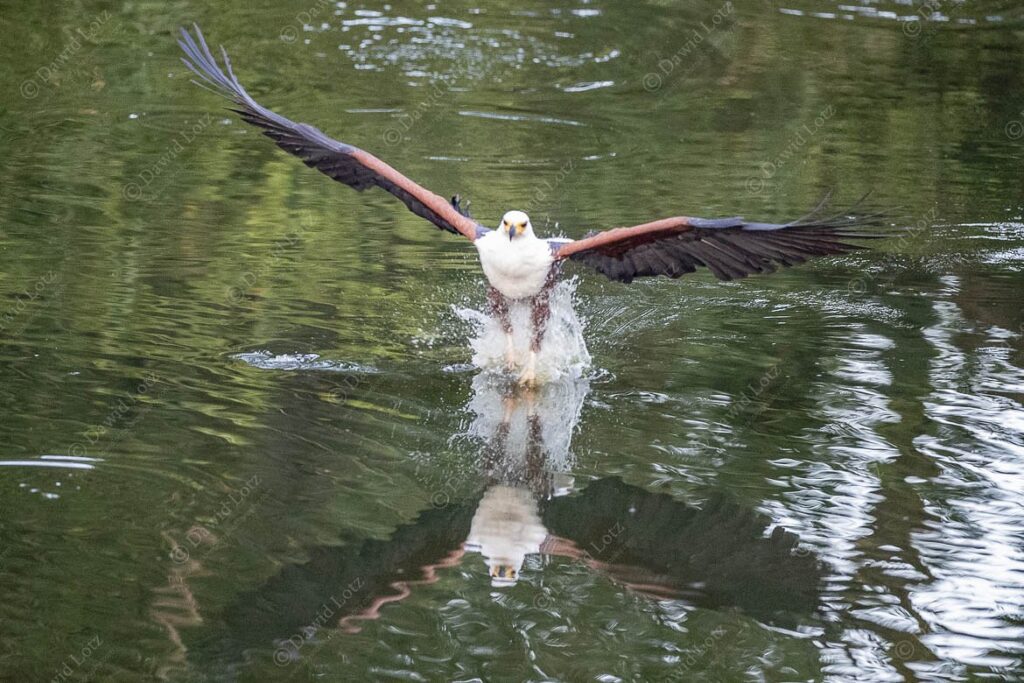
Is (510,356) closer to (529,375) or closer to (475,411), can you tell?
(529,375)

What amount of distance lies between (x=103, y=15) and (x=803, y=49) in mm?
8678

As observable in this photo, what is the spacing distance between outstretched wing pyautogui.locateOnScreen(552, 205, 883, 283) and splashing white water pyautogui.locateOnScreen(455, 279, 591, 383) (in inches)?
20.7

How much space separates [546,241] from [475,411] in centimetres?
111

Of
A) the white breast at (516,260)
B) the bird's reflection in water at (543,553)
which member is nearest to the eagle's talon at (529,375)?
the white breast at (516,260)

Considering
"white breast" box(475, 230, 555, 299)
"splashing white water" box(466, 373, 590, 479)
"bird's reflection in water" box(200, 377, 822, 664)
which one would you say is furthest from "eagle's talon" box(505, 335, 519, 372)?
"bird's reflection in water" box(200, 377, 822, 664)

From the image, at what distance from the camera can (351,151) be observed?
8.15 metres

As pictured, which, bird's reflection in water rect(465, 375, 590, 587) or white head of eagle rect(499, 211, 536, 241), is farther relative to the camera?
white head of eagle rect(499, 211, 536, 241)

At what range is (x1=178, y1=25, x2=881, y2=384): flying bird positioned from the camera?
6.83 meters

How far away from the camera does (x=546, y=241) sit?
26.0 ft

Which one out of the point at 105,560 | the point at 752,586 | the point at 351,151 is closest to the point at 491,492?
the point at 752,586

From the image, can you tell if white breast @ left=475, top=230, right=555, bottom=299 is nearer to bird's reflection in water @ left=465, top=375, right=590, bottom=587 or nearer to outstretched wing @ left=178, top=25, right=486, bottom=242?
outstretched wing @ left=178, top=25, right=486, bottom=242

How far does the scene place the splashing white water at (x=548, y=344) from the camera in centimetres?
810

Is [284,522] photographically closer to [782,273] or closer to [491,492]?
[491,492]

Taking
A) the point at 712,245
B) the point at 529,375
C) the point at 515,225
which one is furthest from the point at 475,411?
the point at 712,245
